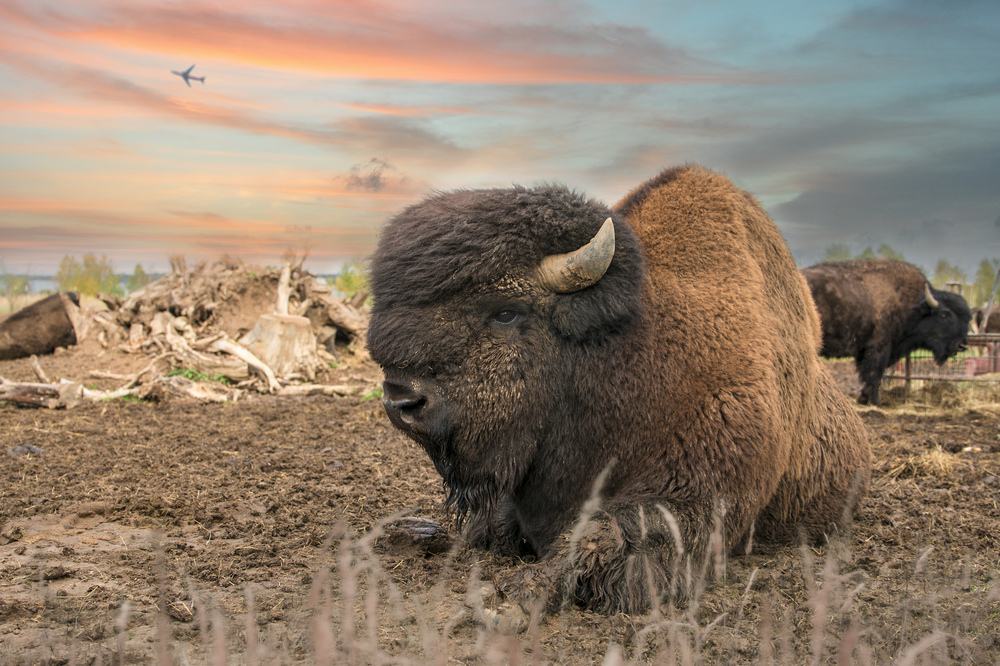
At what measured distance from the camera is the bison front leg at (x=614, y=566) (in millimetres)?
3062

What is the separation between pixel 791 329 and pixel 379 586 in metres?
2.69

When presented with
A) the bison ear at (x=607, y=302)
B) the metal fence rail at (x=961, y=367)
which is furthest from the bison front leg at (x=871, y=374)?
the bison ear at (x=607, y=302)

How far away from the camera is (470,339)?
3119mm

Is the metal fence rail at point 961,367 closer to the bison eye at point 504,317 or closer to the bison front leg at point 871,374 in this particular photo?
the bison front leg at point 871,374

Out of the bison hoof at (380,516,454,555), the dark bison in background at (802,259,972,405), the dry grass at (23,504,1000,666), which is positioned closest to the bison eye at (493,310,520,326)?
the dry grass at (23,504,1000,666)

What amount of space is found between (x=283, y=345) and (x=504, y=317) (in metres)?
9.96

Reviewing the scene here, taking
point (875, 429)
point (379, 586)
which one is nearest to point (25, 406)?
point (379, 586)

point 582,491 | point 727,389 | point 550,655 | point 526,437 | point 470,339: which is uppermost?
point 470,339

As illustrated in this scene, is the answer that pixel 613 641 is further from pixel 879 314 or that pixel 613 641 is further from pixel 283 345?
pixel 879 314

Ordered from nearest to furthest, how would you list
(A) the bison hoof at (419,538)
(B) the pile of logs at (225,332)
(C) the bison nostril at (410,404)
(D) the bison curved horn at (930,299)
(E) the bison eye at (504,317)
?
(C) the bison nostril at (410,404) → (E) the bison eye at (504,317) → (A) the bison hoof at (419,538) → (B) the pile of logs at (225,332) → (D) the bison curved horn at (930,299)

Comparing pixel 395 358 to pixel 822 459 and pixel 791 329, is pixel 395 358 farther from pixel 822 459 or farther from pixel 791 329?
pixel 822 459

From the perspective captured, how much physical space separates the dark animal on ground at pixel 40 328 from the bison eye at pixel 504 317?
16.6 meters

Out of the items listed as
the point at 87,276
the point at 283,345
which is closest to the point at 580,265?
the point at 283,345

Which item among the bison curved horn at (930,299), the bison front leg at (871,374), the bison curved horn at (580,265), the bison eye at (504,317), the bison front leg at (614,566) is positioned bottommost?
the bison front leg at (614,566)
